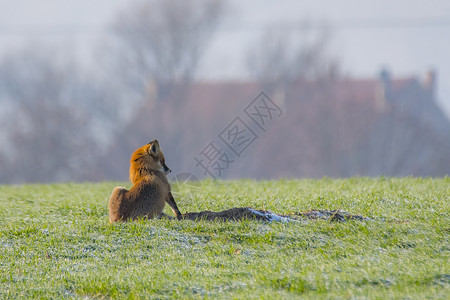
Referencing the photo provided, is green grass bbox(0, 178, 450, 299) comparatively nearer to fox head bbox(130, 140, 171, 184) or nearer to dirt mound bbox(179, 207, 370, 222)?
dirt mound bbox(179, 207, 370, 222)

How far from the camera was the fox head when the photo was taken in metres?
9.33

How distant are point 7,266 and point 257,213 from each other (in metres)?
3.62

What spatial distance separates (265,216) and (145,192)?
5.98ft

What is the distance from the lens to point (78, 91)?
5306cm

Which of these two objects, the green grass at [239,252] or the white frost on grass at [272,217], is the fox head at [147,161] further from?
the white frost on grass at [272,217]

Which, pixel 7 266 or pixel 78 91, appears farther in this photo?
pixel 78 91

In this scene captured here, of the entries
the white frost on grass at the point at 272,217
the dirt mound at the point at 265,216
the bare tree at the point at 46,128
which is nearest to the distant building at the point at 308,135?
the bare tree at the point at 46,128

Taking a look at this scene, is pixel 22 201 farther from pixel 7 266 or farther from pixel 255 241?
pixel 255 241

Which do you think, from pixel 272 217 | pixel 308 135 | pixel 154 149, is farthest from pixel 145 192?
pixel 308 135

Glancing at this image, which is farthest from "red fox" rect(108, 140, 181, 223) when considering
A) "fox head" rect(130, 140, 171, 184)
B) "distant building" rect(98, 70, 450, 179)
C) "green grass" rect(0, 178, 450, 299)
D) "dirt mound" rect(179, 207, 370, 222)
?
"distant building" rect(98, 70, 450, 179)

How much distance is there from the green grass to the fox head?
2.66 feet

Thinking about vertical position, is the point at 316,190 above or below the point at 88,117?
below

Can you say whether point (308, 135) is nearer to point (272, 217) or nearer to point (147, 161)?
point (272, 217)

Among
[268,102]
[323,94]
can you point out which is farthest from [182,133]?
[323,94]
